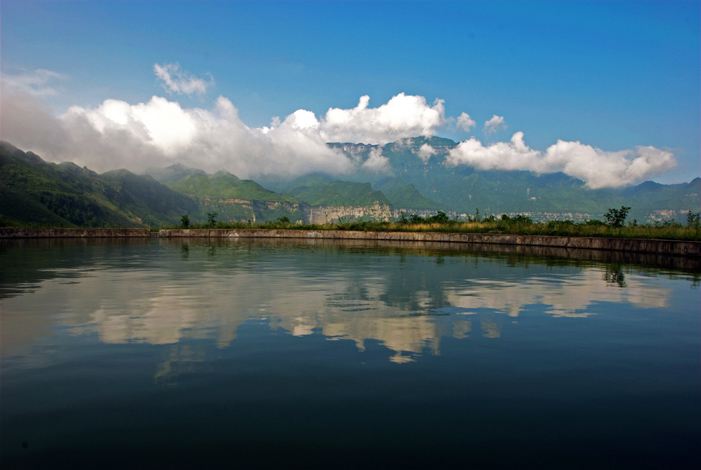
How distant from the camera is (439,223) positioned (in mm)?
42844

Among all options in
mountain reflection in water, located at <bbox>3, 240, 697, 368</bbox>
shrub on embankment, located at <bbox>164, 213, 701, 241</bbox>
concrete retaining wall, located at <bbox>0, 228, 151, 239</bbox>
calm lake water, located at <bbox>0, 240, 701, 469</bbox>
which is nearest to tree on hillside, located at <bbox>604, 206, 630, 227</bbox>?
shrub on embankment, located at <bbox>164, 213, 701, 241</bbox>

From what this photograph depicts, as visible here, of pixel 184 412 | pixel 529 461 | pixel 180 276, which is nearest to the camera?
pixel 529 461

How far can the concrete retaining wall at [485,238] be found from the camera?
26595 millimetres

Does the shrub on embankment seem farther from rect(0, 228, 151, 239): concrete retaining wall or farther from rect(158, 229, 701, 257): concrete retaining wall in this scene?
rect(0, 228, 151, 239): concrete retaining wall

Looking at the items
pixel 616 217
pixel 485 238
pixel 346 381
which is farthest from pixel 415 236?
pixel 346 381

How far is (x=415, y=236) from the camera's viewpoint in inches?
1575

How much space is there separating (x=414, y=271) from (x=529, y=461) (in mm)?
12261

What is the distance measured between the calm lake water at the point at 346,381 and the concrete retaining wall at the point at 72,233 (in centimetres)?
3550

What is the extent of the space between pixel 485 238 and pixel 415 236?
19.9 feet

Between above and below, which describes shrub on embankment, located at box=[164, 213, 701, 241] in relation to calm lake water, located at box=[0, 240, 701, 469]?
above

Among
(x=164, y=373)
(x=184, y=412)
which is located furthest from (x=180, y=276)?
(x=184, y=412)

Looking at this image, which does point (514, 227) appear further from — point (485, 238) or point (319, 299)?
point (319, 299)

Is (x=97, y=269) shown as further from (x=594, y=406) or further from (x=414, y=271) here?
(x=594, y=406)

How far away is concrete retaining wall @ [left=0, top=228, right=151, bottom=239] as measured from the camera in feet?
128
